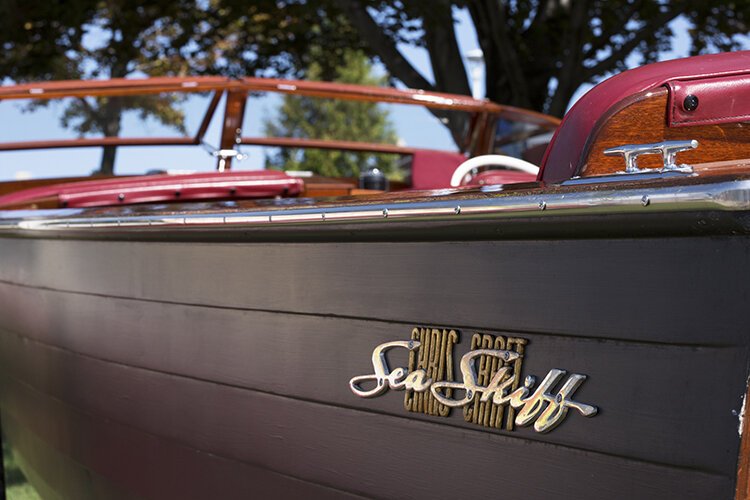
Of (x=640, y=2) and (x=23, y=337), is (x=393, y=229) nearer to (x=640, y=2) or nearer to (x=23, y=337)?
(x=23, y=337)

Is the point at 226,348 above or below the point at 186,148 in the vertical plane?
→ below

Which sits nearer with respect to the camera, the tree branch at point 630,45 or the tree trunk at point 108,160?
the tree trunk at point 108,160

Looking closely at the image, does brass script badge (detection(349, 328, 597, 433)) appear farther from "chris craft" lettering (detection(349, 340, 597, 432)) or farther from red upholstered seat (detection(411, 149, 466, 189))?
red upholstered seat (detection(411, 149, 466, 189))

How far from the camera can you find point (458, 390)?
6.02ft

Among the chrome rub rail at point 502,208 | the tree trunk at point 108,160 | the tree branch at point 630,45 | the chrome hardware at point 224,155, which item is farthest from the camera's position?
the tree branch at point 630,45

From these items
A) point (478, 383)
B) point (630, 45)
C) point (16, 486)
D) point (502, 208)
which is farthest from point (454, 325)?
point (630, 45)

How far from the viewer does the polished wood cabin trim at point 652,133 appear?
1954mm

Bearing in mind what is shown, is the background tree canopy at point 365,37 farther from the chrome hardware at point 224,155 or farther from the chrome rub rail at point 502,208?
the chrome rub rail at point 502,208

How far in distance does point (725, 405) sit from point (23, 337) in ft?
8.44

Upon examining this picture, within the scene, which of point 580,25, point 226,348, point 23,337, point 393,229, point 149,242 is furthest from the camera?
point 580,25

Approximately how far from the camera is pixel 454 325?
1.85 meters

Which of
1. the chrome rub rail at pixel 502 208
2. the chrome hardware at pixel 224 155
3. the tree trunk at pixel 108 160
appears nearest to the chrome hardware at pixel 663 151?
the chrome rub rail at pixel 502 208

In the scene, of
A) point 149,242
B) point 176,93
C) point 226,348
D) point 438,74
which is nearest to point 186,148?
→ point 176,93

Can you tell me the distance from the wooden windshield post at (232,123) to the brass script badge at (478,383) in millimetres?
2712
